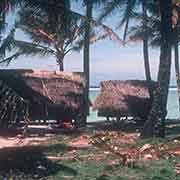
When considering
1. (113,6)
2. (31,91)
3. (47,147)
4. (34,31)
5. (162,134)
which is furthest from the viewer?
(34,31)

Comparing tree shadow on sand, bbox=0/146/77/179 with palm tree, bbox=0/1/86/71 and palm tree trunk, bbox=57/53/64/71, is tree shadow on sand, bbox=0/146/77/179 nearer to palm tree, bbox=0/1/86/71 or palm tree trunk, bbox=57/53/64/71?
palm tree, bbox=0/1/86/71

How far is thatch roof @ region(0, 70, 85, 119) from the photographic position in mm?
20094

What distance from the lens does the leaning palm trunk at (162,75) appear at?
15.6 metres

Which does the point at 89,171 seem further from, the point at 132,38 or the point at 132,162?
the point at 132,38

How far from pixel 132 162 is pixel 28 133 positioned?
336 inches

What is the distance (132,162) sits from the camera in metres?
11.8

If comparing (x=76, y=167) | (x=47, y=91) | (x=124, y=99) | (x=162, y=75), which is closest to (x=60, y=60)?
(x=124, y=99)

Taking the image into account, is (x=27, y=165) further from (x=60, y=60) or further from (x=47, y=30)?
(x=60, y=60)

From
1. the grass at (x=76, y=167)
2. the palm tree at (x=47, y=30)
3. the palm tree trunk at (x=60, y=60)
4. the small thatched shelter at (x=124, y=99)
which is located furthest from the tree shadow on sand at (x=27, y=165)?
the palm tree trunk at (x=60, y=60)

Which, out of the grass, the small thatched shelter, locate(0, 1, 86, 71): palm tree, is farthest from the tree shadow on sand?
the small thatched shelter

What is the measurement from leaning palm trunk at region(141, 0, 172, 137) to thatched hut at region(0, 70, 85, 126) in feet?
17.5

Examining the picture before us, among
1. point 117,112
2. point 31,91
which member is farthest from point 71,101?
point 117,112

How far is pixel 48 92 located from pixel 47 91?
77 mm

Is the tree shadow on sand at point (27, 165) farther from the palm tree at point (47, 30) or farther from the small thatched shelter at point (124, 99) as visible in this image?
the small thatched shelter at point (124, 99)
